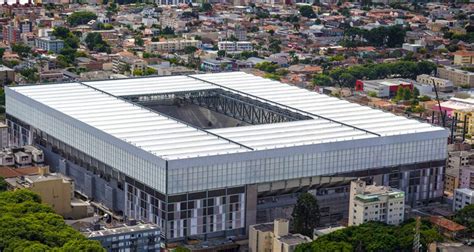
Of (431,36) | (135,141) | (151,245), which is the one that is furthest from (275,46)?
(151,245)

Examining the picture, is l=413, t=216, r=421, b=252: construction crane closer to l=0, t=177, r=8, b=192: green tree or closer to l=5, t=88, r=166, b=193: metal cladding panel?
l=5, t=88, r=166, b=193: metal cladding panel

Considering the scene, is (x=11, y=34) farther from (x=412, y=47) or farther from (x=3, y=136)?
(x=3, y=136)

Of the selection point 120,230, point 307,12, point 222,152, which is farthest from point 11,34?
point 120,230

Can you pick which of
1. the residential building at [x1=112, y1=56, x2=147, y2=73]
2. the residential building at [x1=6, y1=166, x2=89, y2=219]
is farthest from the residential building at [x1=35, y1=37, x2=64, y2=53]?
the residential building at [x1=6, y1=166, x2=89, y2=219]

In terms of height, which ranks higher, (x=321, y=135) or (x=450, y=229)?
(x=321, y=135)

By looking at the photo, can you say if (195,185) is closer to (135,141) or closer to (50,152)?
(135,141)

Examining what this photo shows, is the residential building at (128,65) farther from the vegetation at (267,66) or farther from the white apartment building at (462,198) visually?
the white apartment building at (462,198)
